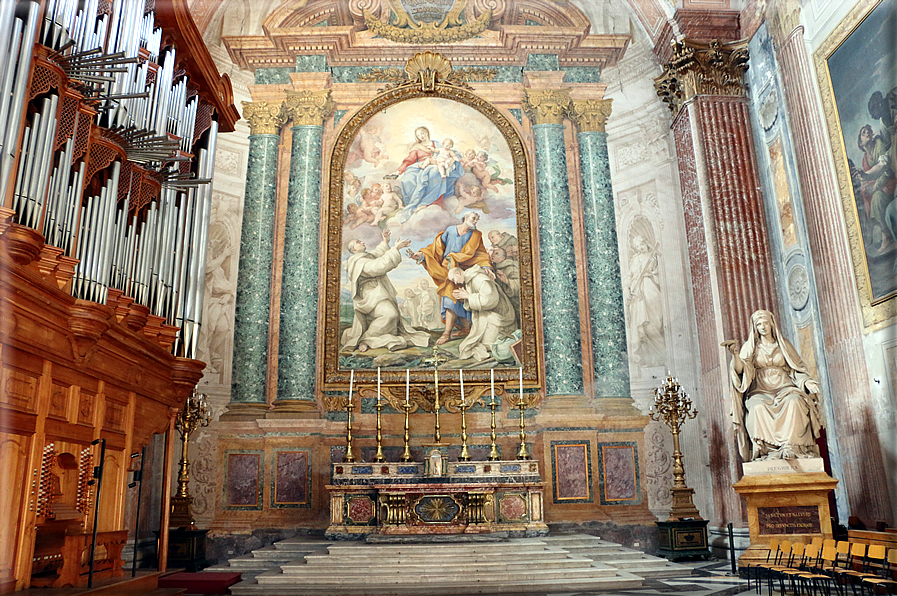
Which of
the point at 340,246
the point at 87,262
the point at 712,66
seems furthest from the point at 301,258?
the point at 712,66

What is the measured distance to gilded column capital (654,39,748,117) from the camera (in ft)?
37.8

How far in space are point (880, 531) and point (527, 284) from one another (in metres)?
6.24

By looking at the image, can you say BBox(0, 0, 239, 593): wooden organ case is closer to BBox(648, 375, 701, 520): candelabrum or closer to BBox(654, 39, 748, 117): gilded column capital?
BBox(648, 375, 701, 520): candelabrum

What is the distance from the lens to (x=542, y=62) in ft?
44.0

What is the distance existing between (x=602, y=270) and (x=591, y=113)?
9.64 ft

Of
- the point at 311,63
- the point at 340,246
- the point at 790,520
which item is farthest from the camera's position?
the point at 311,63

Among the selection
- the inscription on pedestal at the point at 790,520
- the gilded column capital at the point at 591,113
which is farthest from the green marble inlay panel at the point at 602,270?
the inscription on pedestal at the point at 790,520

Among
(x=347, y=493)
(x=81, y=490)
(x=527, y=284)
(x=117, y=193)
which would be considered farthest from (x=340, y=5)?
(x=81, y=490)

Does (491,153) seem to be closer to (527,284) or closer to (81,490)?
(527,284)

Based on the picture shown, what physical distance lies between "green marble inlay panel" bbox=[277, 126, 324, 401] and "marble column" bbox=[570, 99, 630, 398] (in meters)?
4.58

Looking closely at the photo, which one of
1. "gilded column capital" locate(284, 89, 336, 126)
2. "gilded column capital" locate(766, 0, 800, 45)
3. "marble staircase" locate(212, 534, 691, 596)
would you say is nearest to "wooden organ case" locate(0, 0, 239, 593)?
"marble staircase" locate(212, 534, 691, 596)

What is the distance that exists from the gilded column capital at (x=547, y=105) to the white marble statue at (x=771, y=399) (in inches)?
229

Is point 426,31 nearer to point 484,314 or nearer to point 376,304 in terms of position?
point 376,304

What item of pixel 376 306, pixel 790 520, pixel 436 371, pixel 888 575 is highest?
pixel 376 306
